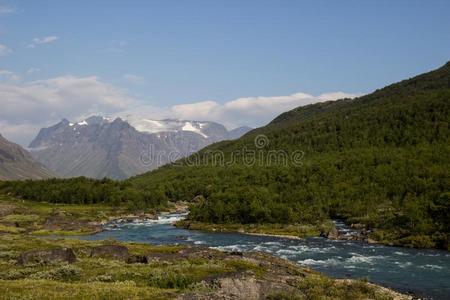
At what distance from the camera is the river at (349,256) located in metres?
66.4

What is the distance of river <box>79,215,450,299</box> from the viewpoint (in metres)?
66.4

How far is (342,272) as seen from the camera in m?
73.3

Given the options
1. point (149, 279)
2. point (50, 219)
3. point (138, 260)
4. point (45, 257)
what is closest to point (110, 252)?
point (138, 260)

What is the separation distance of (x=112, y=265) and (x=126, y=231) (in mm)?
86138

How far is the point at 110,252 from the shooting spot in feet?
226

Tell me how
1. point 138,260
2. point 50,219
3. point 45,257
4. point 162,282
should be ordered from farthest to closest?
point 50,219, point 138,260, point 45,257, point 162,282

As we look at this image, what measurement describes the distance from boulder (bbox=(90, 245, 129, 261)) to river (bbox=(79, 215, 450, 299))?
98.0 feet

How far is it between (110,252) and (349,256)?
1693 inches

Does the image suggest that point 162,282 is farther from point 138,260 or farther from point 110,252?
point 110,252

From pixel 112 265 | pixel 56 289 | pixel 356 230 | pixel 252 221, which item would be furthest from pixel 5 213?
pixel 56 289

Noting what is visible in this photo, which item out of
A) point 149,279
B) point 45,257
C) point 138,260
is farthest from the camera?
point 138,260

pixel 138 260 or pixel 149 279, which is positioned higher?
pixel 149 279

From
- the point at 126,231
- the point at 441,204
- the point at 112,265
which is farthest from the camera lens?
the point at 126,231

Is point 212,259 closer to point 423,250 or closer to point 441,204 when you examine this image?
point 423,250
